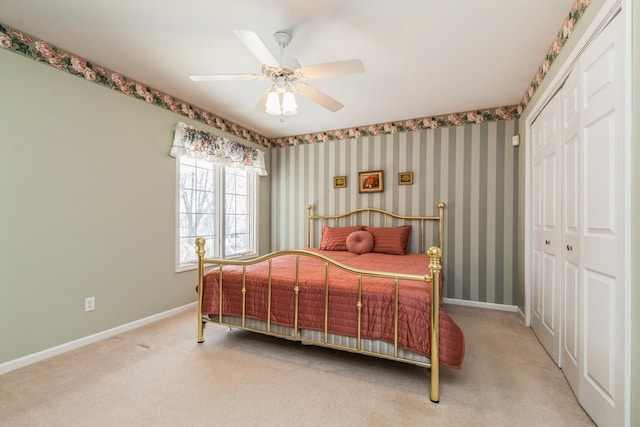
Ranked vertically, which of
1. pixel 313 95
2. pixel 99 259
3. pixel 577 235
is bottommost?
pixel 99 259

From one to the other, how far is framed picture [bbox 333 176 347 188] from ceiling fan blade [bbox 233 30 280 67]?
258cm

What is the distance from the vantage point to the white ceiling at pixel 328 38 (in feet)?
6.04

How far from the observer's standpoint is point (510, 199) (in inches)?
137

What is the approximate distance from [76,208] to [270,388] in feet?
7.09

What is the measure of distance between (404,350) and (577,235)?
1283 millimetres

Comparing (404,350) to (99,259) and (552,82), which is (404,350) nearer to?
(552,82)

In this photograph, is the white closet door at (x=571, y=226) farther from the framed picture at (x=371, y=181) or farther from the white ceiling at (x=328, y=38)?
the framed picture at (x=371, y=181)

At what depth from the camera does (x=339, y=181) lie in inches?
173

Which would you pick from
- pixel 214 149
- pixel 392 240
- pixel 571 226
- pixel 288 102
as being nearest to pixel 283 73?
pixel 288 102

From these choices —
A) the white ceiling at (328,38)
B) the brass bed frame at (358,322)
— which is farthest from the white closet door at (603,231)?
the brass bed frame at (358,322)

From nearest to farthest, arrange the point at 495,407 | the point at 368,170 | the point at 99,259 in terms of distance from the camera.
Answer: the point at 495,407 → the point at 99,259 → the point at 368,170

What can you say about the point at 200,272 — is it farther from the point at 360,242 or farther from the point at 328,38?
the point at 328,38

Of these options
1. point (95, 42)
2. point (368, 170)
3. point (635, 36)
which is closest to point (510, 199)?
point (368, 170)

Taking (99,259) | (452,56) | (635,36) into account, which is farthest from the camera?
(99,259)
